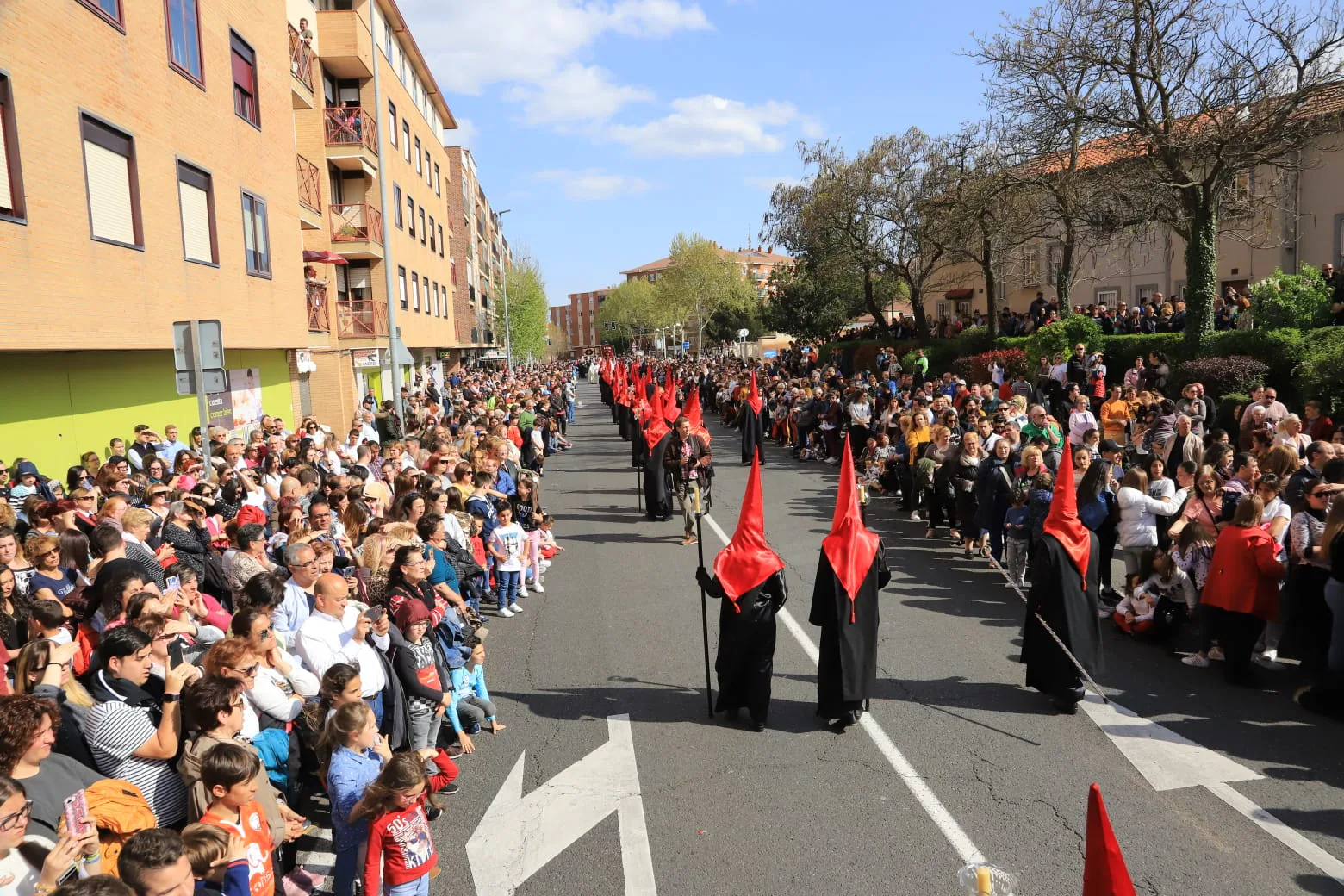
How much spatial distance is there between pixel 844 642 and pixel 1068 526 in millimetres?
1910

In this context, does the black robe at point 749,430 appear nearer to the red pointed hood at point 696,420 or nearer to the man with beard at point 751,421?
the man with beard at point 751,421

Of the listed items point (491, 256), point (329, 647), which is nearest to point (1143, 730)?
point (329, 647)

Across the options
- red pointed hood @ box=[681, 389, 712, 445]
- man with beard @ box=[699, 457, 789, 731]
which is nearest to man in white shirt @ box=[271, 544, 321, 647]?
man with beard @ box=[699, 457, 789, 731]

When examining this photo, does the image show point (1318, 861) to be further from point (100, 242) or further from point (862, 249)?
point (862, 249)

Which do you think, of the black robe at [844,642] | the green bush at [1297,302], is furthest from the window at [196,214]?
the green bush at [1297,302]

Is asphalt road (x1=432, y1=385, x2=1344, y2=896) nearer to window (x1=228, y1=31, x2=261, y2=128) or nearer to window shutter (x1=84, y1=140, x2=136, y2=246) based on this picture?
window shutter (x1=84, y1=140, x2=136, y2=246)

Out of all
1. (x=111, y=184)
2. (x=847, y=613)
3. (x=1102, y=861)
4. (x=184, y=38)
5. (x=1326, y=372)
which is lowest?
(x=847, y=613)

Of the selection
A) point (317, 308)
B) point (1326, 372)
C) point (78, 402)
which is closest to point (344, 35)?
point (317, 308)

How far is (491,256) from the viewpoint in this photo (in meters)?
86.4

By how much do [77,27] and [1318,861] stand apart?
14.5 metres

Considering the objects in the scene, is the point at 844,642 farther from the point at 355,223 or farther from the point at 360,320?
the point at 355,223

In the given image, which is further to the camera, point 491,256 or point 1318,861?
point 491,256

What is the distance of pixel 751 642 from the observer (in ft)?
21.1

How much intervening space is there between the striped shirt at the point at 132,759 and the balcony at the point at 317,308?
20.0 metres
